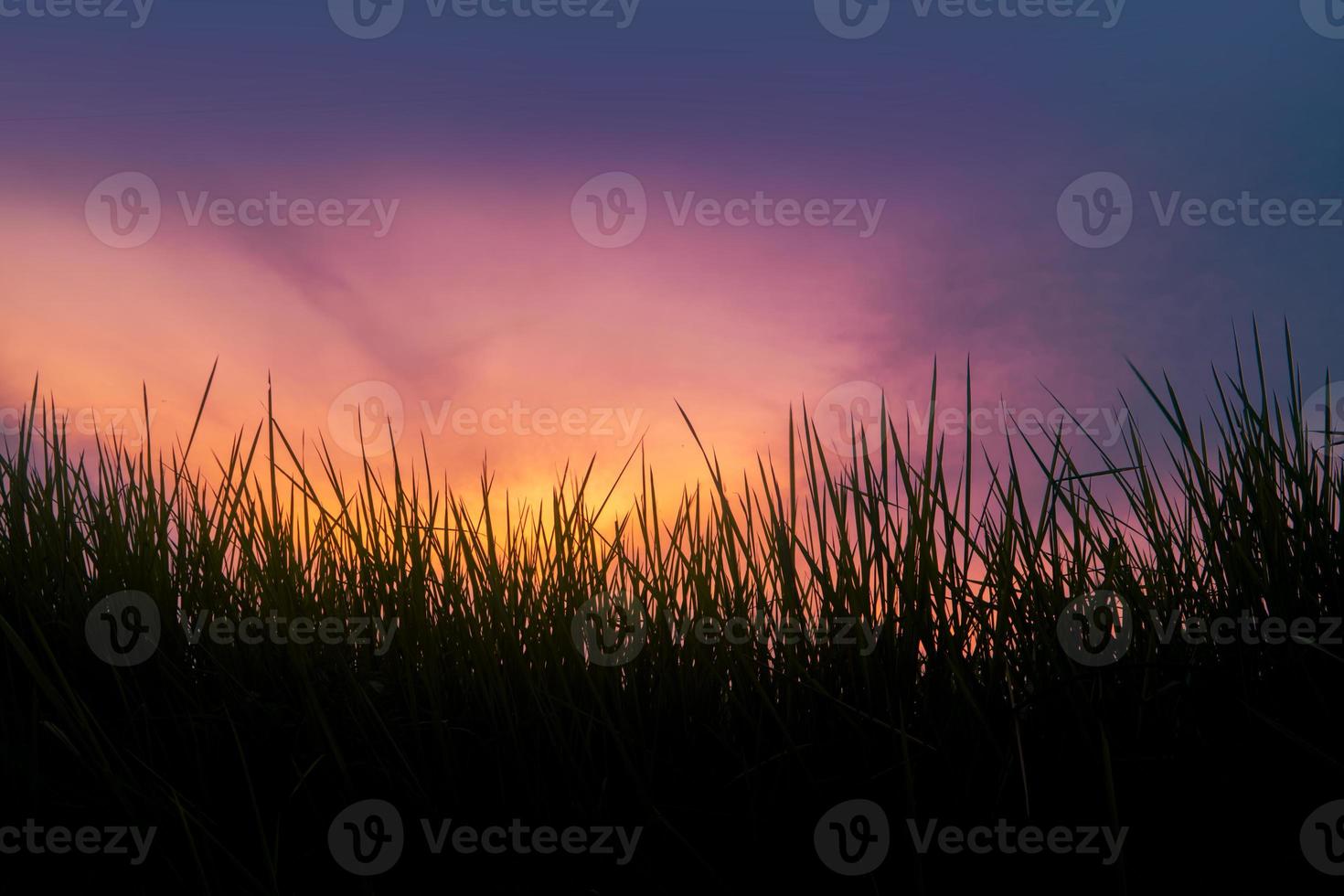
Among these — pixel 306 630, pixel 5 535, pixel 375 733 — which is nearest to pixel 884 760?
pixel 375 733

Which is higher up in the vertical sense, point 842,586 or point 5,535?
point 5,535

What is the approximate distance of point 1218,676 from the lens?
1.76m

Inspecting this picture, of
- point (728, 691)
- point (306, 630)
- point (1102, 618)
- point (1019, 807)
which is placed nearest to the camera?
point (1019, 807)

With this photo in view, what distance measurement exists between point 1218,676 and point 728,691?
3.50 ft

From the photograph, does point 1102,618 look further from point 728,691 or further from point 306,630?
point 306,630

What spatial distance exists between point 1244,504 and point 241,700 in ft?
8.30

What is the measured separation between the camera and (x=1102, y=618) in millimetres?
2049

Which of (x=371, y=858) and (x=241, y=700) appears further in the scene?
(x=241, y=700)

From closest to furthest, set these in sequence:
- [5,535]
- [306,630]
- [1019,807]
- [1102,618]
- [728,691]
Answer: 1. [1019,807]
2. [1102,618]
3. [728,691]
4. [306,630]
5. [5,535]

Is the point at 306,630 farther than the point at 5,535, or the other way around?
the point at 5,535

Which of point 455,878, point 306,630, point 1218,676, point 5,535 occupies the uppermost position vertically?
point 5,535

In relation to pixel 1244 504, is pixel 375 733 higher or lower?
lower

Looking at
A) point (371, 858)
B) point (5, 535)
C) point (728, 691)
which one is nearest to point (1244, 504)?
point (728, 691)

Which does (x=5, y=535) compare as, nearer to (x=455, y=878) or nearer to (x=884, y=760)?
(x=455, y=878)
